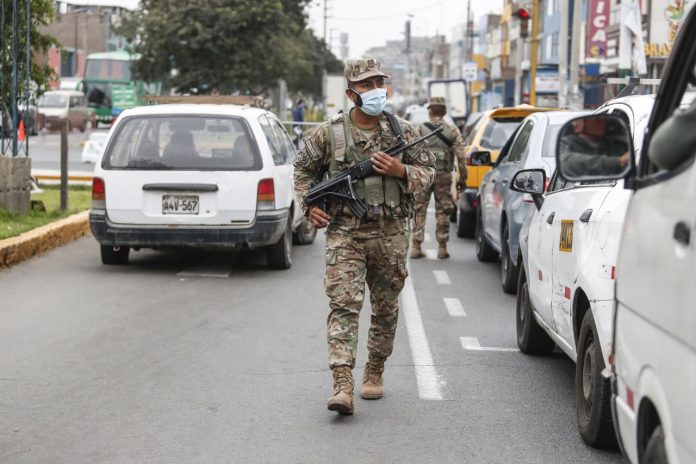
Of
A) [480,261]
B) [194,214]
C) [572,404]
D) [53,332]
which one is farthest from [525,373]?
[480,261]

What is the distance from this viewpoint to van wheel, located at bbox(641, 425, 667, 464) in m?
3.44

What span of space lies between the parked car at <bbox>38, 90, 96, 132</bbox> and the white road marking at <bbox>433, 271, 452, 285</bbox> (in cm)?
4581

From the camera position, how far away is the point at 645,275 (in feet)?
12.0

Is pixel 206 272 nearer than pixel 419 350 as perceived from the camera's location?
No

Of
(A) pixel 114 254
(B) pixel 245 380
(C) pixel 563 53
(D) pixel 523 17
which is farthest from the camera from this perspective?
(C) pixel 563 53

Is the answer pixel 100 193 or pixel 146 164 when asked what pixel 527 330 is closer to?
pixel 146 164

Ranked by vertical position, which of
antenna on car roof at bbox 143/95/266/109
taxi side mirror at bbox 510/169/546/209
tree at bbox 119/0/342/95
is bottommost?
taxi side mirror at bbox 510/169/546/209

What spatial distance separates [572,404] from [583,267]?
3.95 feet

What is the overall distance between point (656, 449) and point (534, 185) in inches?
173

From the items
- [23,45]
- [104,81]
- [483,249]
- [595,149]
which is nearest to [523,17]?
[23,45]

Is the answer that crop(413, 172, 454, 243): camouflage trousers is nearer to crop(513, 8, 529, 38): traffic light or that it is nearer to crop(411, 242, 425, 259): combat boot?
crop(411, 242, 425, 259): combat boot

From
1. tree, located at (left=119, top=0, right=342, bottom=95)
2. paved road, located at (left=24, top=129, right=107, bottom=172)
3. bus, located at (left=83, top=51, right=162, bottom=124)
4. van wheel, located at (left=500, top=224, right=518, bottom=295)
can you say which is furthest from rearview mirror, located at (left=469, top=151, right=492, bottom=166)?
bus, located at (left=83, top=51, right=162, bottom=124)

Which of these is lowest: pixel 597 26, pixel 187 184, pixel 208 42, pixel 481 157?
pixel 187 184

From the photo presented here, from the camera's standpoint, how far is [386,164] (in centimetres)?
637
